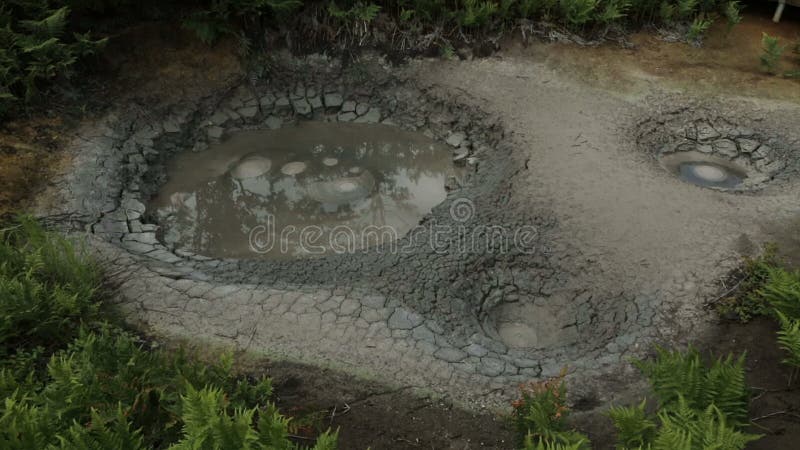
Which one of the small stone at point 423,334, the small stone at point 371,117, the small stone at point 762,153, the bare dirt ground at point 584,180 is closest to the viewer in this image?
the bare dirt ground at point 584,180

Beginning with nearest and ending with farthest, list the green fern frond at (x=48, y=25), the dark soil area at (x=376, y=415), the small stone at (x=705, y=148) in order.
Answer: the dark soil area at (x=376, y=415)
the green fern frond at (x=48, y=25)
the small stone at (x=705, y=148)

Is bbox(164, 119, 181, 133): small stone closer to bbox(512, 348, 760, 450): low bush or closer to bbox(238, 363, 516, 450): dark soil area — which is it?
bbox(238, 363, 516, 450): dark soil area

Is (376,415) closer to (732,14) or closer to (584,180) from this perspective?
(584,180)

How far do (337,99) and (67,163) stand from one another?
4157 millimetres

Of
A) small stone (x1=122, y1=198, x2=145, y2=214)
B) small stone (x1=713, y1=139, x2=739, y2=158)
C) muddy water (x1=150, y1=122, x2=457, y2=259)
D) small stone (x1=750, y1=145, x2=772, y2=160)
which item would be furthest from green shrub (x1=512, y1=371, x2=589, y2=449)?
small stone (x1=750, y1=145, x2=772, y2=160)

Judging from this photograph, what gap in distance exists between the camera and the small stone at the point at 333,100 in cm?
1016

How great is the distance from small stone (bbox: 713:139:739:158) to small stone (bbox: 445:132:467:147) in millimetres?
3716

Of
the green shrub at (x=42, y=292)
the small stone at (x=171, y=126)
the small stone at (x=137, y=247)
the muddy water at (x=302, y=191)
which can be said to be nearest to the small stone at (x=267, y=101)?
the muddy water at (x=302, y=191)

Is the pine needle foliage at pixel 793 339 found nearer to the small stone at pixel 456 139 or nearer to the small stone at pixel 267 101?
the small stone at pixel 456 139

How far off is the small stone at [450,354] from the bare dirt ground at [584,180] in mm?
550

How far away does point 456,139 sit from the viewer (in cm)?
945

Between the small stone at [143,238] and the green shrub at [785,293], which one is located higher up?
the green shrub at [785,293]

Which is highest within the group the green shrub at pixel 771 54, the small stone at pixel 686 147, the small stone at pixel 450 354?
the green shrub at pixel 771 54

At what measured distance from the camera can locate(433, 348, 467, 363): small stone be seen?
576cm
